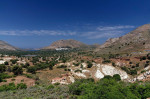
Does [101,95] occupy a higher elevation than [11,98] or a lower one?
higher

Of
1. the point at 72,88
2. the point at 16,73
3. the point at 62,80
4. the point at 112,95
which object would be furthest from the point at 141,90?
the point at 16,73

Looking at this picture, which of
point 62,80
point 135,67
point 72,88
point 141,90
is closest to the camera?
point 141,90

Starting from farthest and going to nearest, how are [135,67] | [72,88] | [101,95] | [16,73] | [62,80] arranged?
[135,67], [16,73], [62,80], [72,88], [101,95]

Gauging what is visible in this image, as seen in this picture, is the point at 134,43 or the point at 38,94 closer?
the point at 38,94

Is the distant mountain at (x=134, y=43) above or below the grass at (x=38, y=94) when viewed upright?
above

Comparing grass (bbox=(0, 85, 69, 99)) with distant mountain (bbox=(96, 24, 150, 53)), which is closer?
grass (bbox=(0, 85, 69, 99))

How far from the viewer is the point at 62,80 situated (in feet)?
105

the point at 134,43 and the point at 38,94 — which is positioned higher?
the point at 134,43

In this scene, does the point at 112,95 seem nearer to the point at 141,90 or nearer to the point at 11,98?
the point at 141,90

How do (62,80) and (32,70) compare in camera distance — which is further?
(32,70)

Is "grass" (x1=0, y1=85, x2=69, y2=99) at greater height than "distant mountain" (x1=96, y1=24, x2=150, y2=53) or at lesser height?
lesser

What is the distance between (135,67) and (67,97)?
44155 millimetres

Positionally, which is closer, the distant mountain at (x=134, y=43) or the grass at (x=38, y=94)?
the grass at (x=38, y=94)

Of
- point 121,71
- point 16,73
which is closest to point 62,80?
point 16,73
